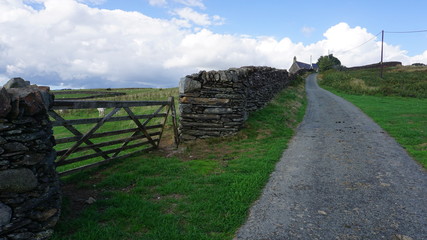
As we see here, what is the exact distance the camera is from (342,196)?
20.0 feet

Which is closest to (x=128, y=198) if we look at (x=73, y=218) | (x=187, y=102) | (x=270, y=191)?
(x=73, y=218)

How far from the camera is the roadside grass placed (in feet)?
15.8

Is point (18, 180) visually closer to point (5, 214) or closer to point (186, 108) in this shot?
point (5, 214)

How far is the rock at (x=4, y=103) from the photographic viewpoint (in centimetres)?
417

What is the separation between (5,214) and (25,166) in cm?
73

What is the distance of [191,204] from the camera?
570 centimetres

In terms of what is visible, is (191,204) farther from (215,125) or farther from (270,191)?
(215,125)

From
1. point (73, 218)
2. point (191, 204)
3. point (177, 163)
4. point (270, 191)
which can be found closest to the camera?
point (73, 218)

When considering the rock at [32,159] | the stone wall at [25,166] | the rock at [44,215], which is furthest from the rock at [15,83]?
the rock at [44,215]

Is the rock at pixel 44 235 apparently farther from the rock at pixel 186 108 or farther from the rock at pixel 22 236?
the rock at pixel 186 108

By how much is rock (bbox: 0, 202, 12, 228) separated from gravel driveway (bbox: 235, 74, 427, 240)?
3.50 metres

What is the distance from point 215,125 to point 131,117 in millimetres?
3899

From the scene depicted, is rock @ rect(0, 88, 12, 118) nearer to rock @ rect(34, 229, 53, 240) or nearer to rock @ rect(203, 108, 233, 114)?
rock @ rect(34, 229, 53, 240)

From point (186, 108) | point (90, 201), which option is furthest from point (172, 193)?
point (186, 108)
